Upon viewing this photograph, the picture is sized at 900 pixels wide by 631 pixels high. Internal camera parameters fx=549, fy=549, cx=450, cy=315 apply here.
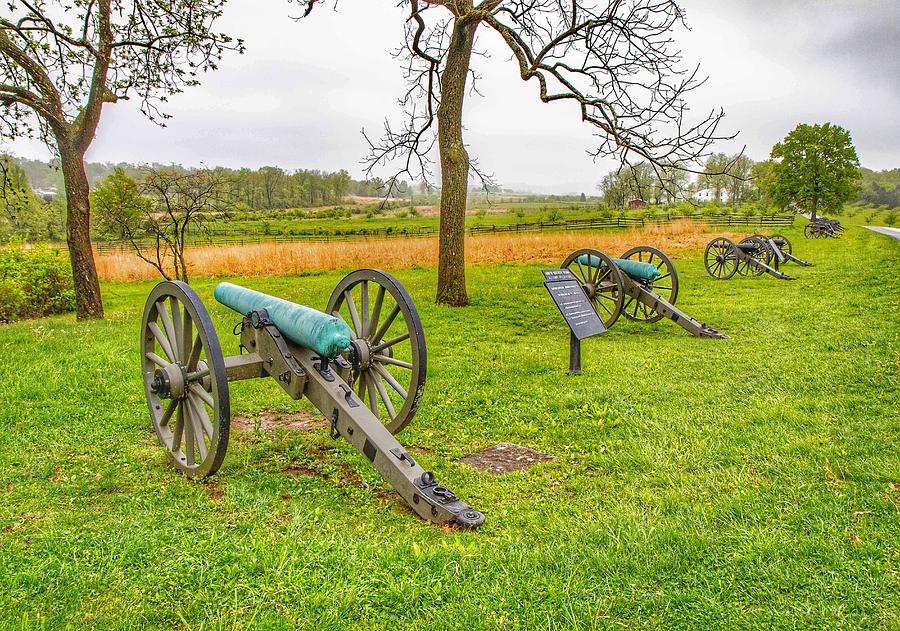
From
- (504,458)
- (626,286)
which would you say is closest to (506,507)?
(504,458)

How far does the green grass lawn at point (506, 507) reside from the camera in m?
2.33

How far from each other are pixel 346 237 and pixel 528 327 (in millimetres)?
14529

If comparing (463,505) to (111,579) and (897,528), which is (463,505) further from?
(897,528)

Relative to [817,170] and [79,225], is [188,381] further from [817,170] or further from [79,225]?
[817,170]

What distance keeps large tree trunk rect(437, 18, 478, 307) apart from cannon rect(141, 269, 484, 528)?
617cm

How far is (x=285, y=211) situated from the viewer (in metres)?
24.8

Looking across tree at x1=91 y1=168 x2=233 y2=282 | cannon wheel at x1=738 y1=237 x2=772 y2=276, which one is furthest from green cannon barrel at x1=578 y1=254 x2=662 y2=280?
tree at x1=91 y1=168 x2=233 y2=282

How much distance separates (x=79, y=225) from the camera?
9.24 meters

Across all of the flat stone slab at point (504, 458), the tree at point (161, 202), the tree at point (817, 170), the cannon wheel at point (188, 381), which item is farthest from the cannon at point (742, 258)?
the tree at point (817, 170)

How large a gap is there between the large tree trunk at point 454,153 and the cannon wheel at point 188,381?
6760 millimetres

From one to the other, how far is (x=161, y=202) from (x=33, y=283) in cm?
313

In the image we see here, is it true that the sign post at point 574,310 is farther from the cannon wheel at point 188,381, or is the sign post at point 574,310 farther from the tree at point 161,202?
the tree at point 161,202

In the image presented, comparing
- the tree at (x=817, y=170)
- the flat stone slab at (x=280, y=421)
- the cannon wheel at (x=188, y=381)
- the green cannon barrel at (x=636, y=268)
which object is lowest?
the flat stone slab at (x=280, y=421)

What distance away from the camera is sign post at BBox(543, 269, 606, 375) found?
243 inches
